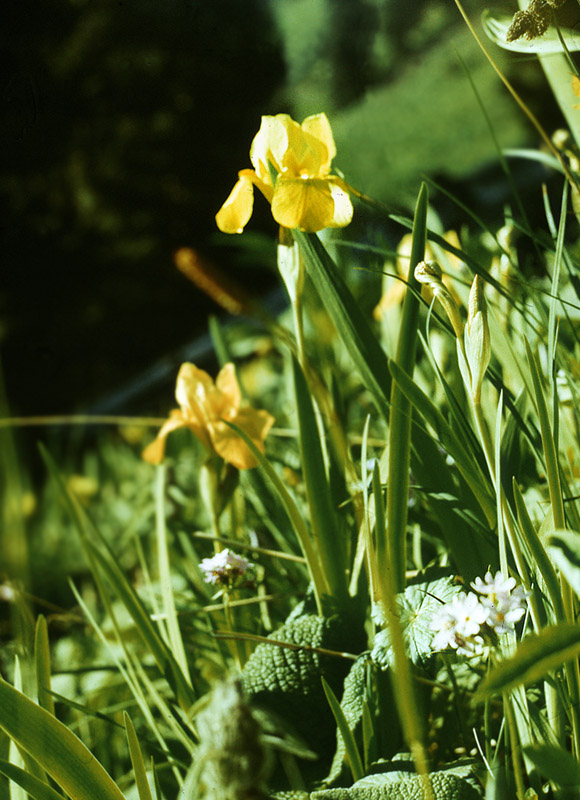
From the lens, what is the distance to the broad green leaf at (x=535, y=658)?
308 millimetres

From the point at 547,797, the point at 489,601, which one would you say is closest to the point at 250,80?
the point at 489,601

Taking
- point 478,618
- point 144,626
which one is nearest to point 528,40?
point 478,618

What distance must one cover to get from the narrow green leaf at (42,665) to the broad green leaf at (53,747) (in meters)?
0.07

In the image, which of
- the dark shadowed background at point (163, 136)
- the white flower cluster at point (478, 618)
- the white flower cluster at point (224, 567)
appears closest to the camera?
the white flower cluster at point (478, 618)

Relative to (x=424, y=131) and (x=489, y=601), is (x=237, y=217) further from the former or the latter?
(x=424, y=131)

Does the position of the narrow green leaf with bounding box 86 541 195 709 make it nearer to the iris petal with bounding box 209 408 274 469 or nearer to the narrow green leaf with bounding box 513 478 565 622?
the iris petal with bounding box 209 408 274 469

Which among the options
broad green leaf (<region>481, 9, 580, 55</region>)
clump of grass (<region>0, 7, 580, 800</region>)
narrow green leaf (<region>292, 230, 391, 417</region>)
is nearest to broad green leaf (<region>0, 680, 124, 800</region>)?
clump of grass (<region>0, 7, 580, 800</region>)

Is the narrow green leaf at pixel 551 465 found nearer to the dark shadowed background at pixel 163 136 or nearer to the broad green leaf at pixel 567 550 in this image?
the broad green leaf at pixel 567 550

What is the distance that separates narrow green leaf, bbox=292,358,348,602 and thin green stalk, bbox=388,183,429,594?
4.3 inches

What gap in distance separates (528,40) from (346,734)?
65 centimetres

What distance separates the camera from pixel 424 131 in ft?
5.08

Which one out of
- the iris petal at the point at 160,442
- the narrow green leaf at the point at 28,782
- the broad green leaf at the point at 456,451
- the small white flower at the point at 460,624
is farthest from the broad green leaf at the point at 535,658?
A: the iris petal at the point at 160,442

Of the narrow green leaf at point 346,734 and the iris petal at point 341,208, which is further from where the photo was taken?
the iris petal at point 341,208

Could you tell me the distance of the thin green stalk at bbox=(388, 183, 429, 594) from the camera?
547 millimetres
